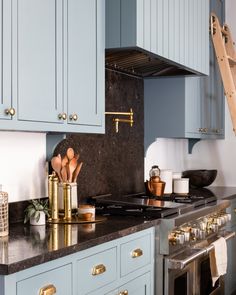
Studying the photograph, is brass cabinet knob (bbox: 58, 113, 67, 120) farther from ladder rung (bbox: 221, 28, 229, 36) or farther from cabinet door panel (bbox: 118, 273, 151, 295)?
ladder rung (bbox: 221, 28, 229, 36)

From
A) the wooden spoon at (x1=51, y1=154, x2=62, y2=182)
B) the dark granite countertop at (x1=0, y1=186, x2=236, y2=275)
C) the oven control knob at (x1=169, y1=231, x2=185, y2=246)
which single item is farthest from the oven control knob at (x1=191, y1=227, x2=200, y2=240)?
the wooden spoon at (x1=51, y1=154, x2=62, y2=182)

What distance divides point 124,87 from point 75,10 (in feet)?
4.17

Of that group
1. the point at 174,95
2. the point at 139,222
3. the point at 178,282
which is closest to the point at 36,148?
the point at 139,222

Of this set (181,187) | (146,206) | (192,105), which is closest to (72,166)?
(146,206)

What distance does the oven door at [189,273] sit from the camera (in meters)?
2.87

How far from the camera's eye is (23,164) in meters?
2.70

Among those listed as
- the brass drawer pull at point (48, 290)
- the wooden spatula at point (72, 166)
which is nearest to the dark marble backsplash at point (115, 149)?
the wooden spatula at point (72, 166)

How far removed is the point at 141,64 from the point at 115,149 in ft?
1.95

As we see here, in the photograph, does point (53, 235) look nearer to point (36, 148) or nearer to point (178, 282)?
point (36, 148)

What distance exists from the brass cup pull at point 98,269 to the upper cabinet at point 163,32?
1.22m

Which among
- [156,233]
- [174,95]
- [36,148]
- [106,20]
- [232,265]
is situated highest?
[106,20]

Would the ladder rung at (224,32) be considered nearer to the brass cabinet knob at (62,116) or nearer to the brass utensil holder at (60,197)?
the brass utensil holder at (60,197)

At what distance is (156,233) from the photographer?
284 cm

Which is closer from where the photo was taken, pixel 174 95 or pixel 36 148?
pixel 36 148
